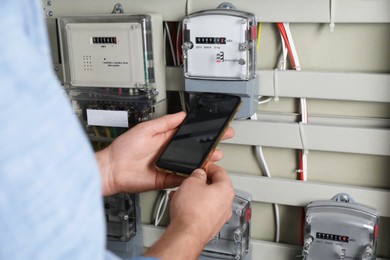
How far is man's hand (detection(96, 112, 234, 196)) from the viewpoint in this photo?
0.90 metres

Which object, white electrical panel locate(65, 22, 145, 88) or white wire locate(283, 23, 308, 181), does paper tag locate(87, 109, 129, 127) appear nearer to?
white electrical panel locate(65, 22, 145, 88)

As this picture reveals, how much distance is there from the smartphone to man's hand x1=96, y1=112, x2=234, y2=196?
31mm

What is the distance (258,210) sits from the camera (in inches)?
44.6

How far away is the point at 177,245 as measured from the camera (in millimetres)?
591

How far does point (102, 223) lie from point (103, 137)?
0.78 m

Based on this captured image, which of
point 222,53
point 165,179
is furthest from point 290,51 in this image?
point 165,179

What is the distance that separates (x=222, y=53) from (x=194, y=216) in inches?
16.7

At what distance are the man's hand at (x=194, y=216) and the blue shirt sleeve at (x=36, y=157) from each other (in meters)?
0.24

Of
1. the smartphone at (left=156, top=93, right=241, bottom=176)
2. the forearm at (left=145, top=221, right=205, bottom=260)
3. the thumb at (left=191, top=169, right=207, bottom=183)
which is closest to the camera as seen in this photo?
the forearm at (left=145, top=221, right=205, bottom=260)

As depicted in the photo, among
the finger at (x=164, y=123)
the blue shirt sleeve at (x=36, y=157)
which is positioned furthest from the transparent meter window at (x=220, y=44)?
the blue shirt sleeve at (x=36, y=157)

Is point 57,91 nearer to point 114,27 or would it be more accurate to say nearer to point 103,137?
point 114,27

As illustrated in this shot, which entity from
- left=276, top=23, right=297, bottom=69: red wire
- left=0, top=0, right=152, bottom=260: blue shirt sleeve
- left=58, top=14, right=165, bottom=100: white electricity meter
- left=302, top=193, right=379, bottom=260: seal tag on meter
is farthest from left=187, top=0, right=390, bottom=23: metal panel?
left=0, top=0, right=152, bottom=260: blue shirt sleeve

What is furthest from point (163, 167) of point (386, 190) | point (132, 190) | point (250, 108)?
point (386, 190)

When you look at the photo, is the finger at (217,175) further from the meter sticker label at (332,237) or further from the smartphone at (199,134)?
the meter sticker label at (332,237)
